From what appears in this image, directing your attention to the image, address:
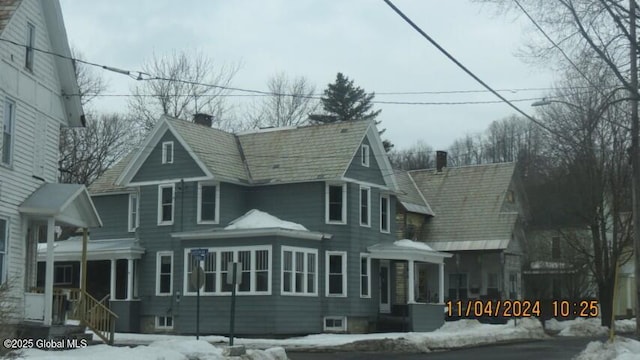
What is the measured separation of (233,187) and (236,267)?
11.6 m

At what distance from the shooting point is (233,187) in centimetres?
3650

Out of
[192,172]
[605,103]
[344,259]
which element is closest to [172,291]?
[192,172]

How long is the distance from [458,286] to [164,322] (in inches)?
678

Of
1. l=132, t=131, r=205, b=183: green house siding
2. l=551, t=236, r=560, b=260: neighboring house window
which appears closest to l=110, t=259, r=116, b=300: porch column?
l=132, t=131, r=205, b=183: green house siding

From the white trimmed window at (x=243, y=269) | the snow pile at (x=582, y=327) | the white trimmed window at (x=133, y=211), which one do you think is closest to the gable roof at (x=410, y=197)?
the snow pile at (x=582, y=327)

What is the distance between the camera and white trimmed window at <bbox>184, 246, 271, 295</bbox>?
33250 mm

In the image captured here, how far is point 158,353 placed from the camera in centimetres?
1967

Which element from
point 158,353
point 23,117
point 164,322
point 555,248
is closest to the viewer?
point 158,353

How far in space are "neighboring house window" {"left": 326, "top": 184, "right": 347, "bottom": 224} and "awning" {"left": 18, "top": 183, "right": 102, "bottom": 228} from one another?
12.4 m

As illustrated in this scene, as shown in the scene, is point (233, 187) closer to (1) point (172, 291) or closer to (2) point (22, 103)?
(1) point (172, 291)

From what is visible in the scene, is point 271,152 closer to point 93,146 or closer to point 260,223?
point 260,223

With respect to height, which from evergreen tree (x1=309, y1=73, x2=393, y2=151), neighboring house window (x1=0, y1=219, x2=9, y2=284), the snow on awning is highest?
evergreen tree (x1=309, y1=73, x2=393, y2=151)

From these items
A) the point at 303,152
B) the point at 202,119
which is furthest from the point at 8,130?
the point at 202,119

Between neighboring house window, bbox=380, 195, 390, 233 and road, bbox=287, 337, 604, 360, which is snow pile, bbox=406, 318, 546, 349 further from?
neighboring house window, bbox=380, 195, 390, 233
